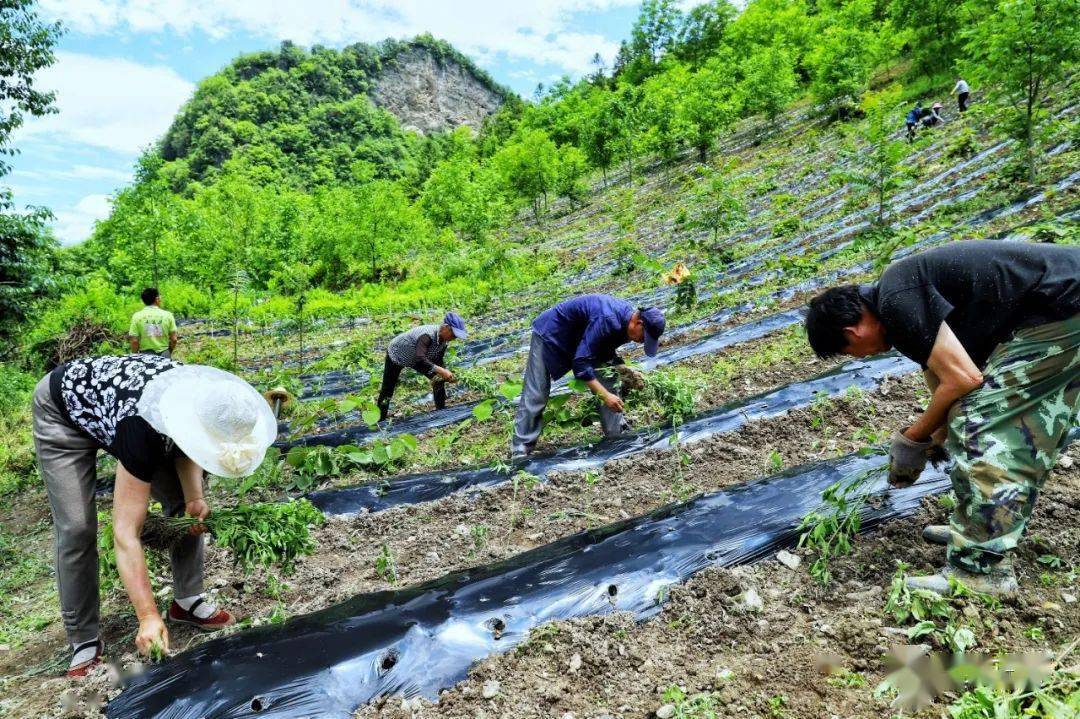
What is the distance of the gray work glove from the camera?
227 cm

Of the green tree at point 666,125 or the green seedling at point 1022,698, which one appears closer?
the green seedling at point 1022,698

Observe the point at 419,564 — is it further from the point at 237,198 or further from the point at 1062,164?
the point at 237,198

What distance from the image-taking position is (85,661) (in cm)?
252

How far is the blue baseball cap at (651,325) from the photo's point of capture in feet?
13.1

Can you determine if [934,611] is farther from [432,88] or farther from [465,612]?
[432,88]

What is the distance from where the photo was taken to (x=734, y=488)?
9.72 ft

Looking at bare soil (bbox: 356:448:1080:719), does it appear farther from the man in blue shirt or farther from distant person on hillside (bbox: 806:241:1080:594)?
the man in blue shirt

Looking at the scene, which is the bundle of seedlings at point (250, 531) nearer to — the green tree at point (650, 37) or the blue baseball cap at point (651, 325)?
the blue baseball cap at point (651, 325)

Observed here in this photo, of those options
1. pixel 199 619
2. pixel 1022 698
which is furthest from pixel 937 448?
pixel 199 619

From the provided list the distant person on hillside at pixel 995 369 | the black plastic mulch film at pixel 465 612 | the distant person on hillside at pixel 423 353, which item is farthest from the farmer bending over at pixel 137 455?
the distant person on hillside at pixel 423 353

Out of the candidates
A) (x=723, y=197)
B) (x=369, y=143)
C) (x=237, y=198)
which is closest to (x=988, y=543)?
(x=723, y=197)

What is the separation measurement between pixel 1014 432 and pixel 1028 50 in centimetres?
880

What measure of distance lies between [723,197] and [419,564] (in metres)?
9.01

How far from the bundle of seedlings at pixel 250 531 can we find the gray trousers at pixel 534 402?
86.6 inches
